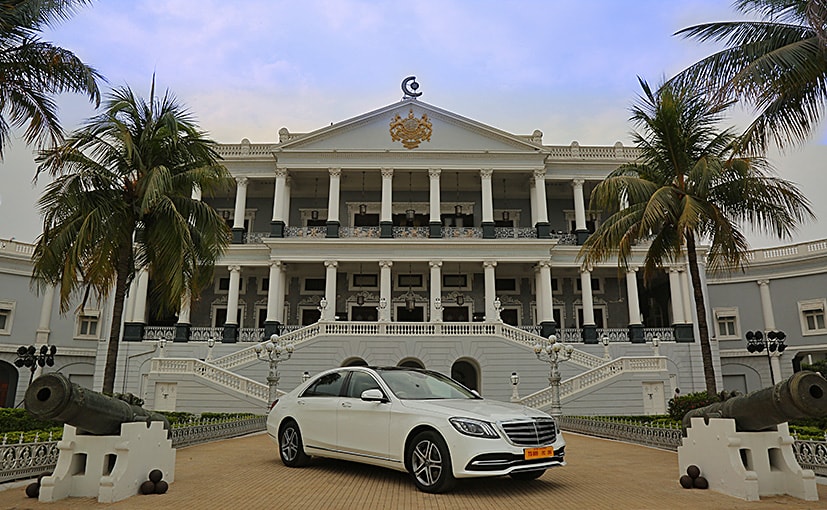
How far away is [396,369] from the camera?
8172mm

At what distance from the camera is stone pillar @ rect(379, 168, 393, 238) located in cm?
2842

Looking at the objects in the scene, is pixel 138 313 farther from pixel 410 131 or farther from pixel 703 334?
pixel 703 334

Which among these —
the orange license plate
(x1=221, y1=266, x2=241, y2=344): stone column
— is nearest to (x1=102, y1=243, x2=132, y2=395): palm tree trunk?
the orange license plate

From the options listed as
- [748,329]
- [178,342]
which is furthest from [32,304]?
[748,329]

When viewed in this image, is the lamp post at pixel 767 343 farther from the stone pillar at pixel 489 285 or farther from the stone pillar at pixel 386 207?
the stone pillar at pixel 386 207

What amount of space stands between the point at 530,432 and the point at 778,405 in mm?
2500

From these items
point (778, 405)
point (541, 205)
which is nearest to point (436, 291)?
point (541, 205)

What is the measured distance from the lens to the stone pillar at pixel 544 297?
27.5 meters

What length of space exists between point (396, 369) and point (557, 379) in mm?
11568

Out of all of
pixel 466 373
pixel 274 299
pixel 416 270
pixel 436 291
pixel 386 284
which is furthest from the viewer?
pixel 416 270

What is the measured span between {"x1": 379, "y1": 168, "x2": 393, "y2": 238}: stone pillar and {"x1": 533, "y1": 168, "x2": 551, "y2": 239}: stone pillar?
286 inches

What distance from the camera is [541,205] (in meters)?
29.1

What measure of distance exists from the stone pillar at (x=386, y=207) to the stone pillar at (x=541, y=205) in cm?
726

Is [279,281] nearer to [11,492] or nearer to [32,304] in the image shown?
[32,304]
